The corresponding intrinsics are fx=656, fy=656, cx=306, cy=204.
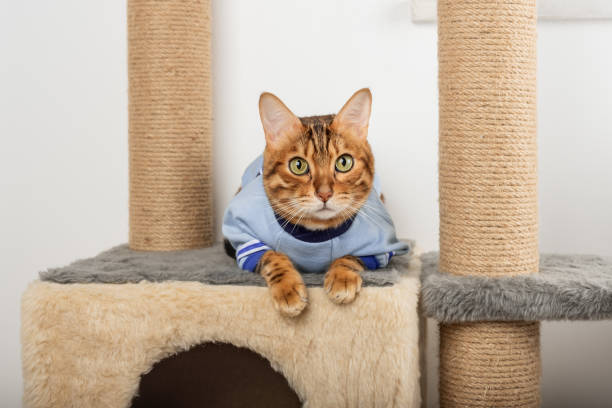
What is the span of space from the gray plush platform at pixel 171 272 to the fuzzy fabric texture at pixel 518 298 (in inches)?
3.9

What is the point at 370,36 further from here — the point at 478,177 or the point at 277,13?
the point at 478,177

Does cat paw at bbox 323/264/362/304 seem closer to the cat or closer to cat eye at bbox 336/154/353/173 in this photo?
the cat

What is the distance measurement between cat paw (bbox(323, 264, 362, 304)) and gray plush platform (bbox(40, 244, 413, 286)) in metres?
0.03

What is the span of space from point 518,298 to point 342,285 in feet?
1.09

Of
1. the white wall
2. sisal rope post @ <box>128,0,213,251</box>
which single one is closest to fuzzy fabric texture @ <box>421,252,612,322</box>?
the white wall

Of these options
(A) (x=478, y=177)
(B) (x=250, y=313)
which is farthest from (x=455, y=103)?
(B) (x=250, y=313)

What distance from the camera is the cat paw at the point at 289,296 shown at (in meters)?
1.15

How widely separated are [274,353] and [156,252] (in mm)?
563

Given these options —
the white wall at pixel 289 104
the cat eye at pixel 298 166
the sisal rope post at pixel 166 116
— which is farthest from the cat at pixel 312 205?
the white wall at pixel 289 104

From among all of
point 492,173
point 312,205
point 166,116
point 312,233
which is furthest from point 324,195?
point 166,116

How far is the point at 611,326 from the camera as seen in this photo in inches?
69.8

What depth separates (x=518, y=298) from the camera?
3.97 ft

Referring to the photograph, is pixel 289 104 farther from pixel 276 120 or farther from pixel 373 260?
pixel 373 260

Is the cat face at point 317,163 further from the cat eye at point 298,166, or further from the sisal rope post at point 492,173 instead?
the sisal rope post at point 492,173
